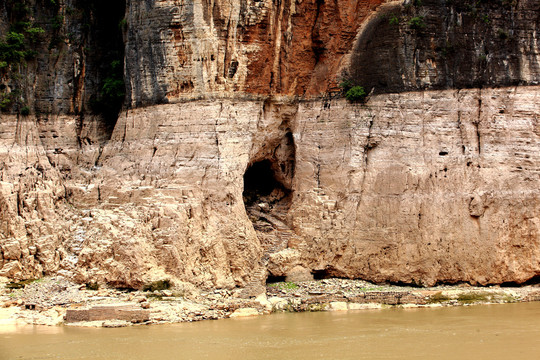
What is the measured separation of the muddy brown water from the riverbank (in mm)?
500

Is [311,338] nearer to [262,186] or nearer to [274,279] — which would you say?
[274,279]

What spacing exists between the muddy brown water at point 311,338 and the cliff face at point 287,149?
2.64 metres

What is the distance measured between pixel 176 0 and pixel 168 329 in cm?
971

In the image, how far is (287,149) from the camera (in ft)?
75.4

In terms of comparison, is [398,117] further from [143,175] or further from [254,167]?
[143,175]

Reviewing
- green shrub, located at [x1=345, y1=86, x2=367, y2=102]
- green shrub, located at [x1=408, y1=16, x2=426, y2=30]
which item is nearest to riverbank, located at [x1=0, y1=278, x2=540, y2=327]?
green shrub, located at [x1=345, y1=86, x2=367, y2=102]

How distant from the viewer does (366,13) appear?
2284 cm

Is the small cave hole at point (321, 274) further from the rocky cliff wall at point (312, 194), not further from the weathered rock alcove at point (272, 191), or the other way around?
the weathered rock alcove at point (272, 191)

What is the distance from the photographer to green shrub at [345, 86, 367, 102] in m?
22.1

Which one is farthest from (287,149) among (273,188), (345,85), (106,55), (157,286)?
(106,55)

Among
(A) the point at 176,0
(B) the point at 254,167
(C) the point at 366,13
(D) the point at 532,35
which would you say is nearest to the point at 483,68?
(D) the point at 532,35

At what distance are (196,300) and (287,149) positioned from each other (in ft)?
19.9

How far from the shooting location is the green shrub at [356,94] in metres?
22.1

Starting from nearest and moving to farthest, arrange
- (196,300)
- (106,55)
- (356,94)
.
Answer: (196,300)
(356,94)
(106,55)
